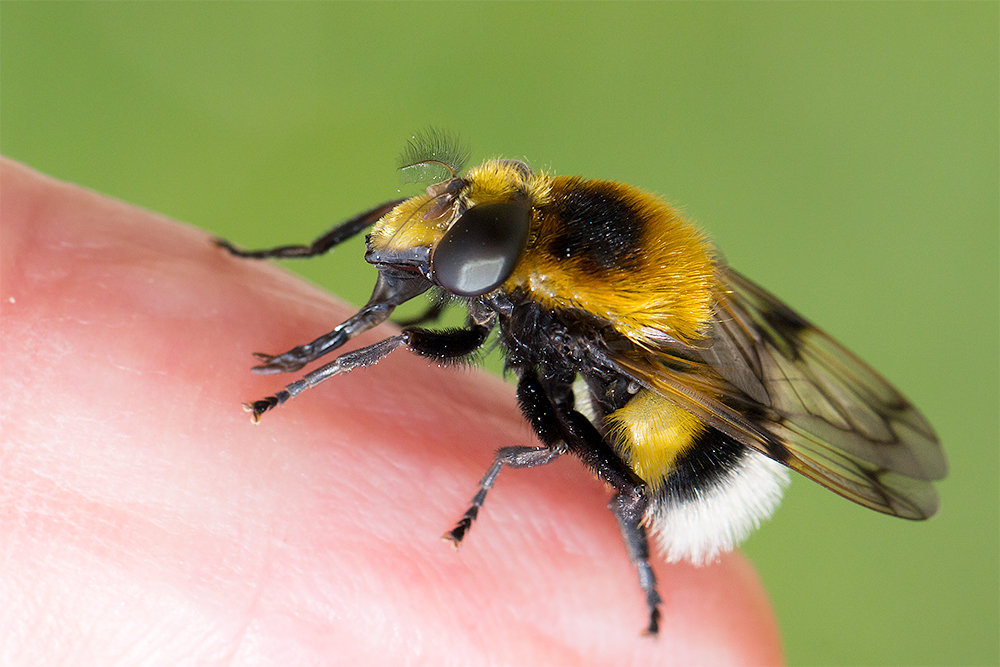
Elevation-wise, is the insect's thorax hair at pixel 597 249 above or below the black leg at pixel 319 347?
above

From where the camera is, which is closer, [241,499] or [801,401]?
[241,499]

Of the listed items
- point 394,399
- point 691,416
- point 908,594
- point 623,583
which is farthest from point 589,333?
point 908,594

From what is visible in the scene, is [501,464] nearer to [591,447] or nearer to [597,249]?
[591,447]

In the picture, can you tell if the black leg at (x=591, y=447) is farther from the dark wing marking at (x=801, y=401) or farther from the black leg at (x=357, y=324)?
the black leg at (x=357, y=324)

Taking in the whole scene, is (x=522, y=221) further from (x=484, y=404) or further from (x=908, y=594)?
(x=908, y=594)

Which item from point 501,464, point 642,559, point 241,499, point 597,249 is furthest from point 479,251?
point 642,559

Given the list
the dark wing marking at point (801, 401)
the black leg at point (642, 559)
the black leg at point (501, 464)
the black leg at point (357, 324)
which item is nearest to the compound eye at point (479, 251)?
the black leg at point (357, 324)

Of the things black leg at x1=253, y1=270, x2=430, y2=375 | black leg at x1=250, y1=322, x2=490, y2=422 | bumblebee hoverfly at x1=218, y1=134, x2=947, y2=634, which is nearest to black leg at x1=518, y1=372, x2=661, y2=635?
bumblebee hoverfly at x1=218, y1=134, x2=947, y2=634
